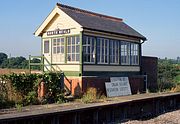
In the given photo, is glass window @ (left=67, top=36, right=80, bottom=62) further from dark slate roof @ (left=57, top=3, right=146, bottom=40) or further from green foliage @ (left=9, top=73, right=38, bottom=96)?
green foliage @ (left=9, top=73, right=38, bottom=96)

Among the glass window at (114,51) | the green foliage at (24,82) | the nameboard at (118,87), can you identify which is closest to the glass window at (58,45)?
the glass window at (114,51)

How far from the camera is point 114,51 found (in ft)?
67.3

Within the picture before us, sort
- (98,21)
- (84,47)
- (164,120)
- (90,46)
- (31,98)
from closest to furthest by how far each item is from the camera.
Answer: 1. (31,98)
2. (164,120)
3. (84,47)
4. (90,46)
5. (98,21)

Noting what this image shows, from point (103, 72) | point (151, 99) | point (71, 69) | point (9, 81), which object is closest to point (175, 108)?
point (151, 99)

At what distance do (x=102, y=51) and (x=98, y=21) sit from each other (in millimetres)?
2631

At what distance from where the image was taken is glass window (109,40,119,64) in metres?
20.2

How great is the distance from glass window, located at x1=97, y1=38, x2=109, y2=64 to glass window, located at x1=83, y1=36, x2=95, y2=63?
540 millimetres

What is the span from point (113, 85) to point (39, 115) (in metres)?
9.43

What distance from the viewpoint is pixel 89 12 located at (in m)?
21.8

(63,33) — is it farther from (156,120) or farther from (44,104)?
(156,120)

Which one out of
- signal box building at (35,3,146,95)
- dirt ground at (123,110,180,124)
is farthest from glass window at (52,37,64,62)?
dirt ground at (123,110,180,124)

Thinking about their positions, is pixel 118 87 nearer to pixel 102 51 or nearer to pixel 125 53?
pixel 102 51

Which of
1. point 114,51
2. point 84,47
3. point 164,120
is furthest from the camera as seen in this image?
point 114,51

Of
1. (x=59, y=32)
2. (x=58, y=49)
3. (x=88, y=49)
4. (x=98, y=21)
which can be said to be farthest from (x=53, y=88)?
(x=98, y=21)
